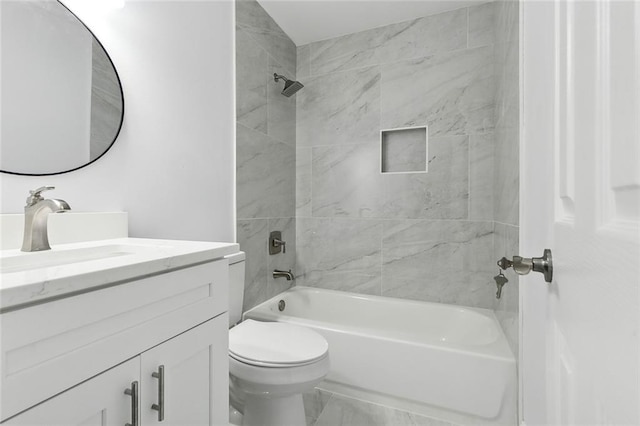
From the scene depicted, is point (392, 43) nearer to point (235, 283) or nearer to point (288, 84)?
point (288, 84)

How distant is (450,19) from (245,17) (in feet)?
4.41

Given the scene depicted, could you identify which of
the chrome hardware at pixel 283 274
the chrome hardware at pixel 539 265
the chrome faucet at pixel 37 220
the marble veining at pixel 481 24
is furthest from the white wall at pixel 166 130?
the marble veining at pixel 481 24

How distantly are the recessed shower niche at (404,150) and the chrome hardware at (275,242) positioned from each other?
89 centimetres

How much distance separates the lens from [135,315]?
61 centimetres

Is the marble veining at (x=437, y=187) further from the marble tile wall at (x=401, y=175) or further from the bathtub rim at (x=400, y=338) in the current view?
the bathtub rim at (x=400, y=338)

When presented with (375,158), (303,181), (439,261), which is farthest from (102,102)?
(439,261)

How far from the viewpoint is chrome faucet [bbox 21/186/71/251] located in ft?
2.58

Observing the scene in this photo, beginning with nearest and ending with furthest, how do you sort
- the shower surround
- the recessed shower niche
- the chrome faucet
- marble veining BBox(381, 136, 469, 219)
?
→ the chrome faucet, the shower surround, marble veining BBox(381, 136, 469, 219), the recessed shower niche

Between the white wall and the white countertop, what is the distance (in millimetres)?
231

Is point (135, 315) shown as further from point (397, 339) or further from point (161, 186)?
point (397, 339)

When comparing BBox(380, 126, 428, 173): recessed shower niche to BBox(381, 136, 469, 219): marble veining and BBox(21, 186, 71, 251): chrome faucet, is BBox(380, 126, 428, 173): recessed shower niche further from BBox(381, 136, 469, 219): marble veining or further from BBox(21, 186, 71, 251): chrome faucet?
BBox(21, 186, 71, 251): chrome faucet

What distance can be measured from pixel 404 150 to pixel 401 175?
19cm

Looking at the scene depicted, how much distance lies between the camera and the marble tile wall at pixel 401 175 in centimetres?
203

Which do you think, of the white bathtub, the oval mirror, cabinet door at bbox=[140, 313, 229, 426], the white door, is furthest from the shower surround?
the white door
